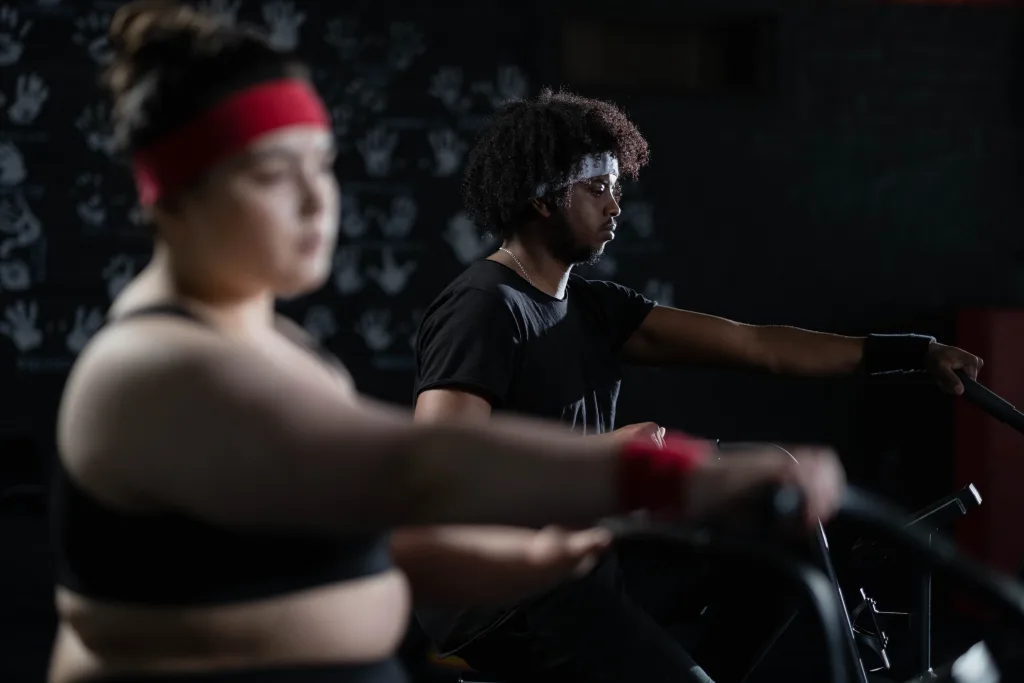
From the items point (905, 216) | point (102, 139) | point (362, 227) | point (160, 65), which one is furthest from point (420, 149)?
point (160, 65)

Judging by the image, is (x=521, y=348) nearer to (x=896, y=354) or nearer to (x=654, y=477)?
(x=896, y=354)

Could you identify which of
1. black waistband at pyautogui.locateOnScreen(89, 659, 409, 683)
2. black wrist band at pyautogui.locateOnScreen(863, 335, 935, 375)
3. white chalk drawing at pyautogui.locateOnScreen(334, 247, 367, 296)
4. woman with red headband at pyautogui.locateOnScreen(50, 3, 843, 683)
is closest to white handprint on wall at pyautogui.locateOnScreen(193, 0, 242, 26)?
white chalk drawing at pyautogui.locateOnScreen(334, 247, 367, 296)

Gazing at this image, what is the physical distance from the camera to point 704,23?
5.76 metres

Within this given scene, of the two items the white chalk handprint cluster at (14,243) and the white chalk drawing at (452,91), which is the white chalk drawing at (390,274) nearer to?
the white chalk drawing at (452,91)

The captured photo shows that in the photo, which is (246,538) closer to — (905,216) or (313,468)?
(313,468)

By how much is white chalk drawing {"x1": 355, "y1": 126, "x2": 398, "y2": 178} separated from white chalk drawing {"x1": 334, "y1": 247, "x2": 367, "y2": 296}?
31 centimetres

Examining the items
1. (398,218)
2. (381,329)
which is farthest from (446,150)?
(381,329)

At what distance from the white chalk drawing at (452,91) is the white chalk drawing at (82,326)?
1501mm

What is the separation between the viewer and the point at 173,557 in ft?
3.97

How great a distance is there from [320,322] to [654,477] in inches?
169

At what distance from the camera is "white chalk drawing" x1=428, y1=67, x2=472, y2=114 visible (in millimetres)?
5371

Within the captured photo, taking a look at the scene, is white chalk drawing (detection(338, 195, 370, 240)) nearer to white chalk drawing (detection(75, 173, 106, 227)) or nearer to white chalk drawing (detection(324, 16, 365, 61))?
white chalk drawing (detection(324, 16, 365, 61))

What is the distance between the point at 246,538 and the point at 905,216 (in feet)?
16.6

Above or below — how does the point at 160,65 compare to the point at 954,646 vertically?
above
